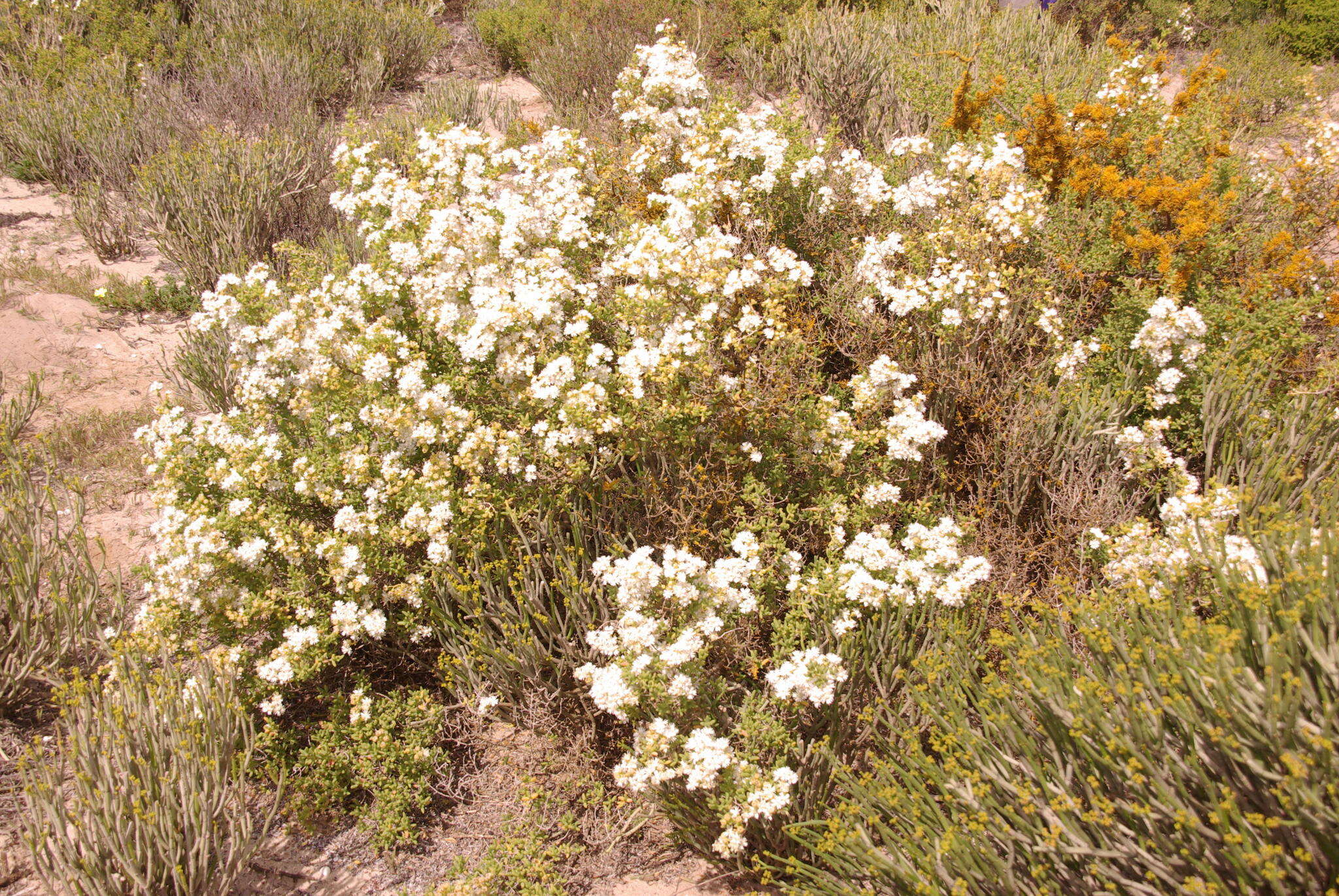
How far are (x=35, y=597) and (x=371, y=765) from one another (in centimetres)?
158

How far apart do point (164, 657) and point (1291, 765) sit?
11.3 feet

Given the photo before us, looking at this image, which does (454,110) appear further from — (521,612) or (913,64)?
(521,612)

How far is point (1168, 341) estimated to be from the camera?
3.67m

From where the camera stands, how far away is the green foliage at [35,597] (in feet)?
10.6

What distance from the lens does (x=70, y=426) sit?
4.68 meters

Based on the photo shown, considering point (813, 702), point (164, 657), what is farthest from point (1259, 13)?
point (164, 657)

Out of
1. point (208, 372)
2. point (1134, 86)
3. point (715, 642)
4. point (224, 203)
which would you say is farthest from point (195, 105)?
point (1134, 86)

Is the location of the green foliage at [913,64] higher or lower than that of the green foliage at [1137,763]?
higher

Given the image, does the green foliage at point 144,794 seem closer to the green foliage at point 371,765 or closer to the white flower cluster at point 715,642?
the green foliage at point 371,765

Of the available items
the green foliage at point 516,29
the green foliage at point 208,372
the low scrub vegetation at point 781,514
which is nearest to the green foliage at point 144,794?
the low scrub vegetation at point 781,514

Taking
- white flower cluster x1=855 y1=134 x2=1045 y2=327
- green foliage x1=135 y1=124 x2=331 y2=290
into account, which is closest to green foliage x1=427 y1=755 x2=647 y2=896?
white flower cluster x1=855 y1=134 x2=1045 y2=327

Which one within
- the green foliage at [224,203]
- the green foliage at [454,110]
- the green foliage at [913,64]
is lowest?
the green foliage at [224,203]

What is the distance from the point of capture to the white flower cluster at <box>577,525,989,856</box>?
2.59 metres

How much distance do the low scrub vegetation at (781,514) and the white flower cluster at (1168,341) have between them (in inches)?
0.9
